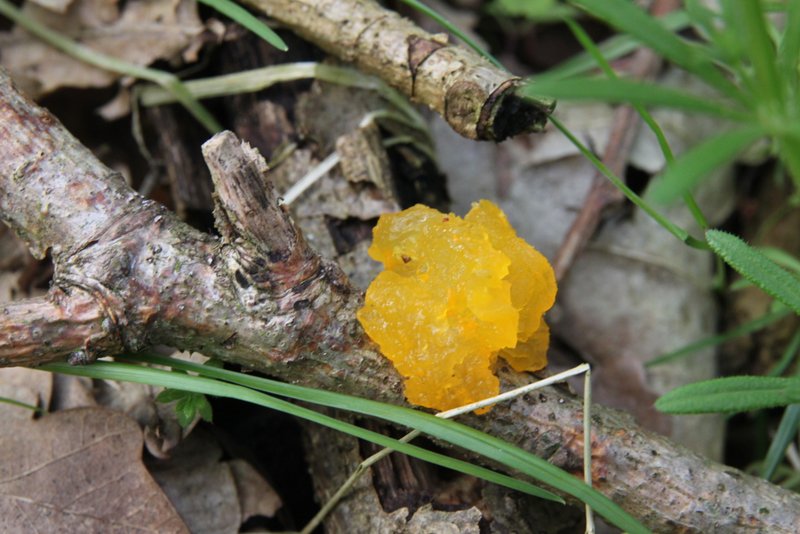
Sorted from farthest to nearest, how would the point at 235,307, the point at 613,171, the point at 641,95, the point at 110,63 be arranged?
the point at 613,171 < the point at 110,63 < the point at 235,307 < the point at 641,95

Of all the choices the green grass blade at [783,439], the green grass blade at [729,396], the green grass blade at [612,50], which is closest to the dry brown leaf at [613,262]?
the green grass blade at [612,50]

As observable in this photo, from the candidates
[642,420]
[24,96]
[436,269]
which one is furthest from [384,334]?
[642,420]

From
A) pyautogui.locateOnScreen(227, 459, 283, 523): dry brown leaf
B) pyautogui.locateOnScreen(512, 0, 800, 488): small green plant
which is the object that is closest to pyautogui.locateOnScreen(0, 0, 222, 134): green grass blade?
pyautogui.locateOnScreen(227, 459, 283, 523): dry brown leaf

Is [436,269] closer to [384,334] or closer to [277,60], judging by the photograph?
[384,334]

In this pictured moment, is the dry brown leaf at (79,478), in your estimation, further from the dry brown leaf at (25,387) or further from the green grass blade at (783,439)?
the green grass blade at (783,439)

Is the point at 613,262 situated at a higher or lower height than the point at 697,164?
lower

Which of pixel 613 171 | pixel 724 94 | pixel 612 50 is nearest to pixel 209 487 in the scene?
pixel 724 94

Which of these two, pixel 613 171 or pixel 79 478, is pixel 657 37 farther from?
pixel 79 478
